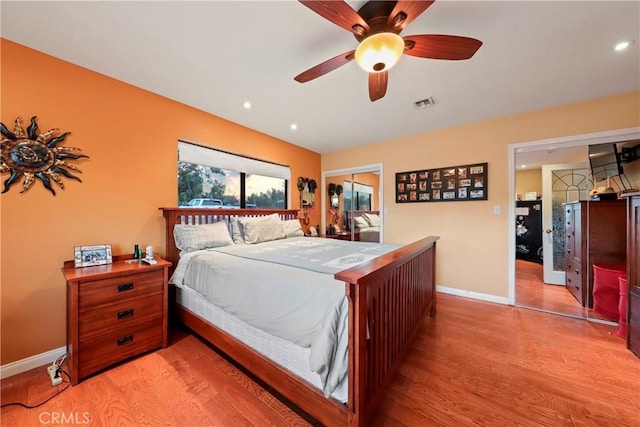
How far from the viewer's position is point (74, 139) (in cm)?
203

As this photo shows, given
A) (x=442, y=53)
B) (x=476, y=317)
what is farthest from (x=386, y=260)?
(x=476, y=317)

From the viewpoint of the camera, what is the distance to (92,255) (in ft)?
6.56

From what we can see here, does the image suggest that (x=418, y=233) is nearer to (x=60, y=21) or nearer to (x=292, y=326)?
(x=292, y=326)

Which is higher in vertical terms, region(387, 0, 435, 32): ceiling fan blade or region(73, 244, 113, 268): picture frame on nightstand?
region(387, 0, 435, 32): ceiling fan blade

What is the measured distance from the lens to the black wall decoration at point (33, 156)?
1.74 meters

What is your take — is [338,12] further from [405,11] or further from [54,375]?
[54,375]

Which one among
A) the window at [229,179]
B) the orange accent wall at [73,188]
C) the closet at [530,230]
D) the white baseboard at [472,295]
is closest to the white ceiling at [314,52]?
the orange accent wall at [73,188]

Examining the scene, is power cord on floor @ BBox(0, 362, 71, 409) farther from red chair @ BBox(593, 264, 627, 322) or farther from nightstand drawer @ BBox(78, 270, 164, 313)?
red chair @ BBox(593, 264, 627, 322)

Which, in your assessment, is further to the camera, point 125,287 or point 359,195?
point 359,195

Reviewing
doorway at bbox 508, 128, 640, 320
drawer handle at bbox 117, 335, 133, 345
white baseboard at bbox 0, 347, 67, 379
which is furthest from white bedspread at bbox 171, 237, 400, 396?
doorway at bbox 508, 128, 640, 320

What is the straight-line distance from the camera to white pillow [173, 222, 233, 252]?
2.44 metres

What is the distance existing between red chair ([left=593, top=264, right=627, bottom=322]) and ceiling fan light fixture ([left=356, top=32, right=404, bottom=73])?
330 centimetres

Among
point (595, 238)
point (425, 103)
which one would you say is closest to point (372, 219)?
point (425, 103)

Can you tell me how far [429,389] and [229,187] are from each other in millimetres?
3154
